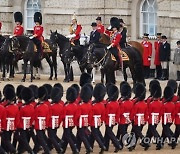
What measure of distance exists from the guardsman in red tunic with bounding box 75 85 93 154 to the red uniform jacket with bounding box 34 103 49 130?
1.81 ft

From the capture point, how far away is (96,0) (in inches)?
1202

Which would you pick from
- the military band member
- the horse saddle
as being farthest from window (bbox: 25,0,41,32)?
the horse saddle

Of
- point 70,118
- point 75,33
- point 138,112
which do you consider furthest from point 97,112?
point 75,33

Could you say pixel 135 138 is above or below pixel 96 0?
below

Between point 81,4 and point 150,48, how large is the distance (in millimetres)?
3202

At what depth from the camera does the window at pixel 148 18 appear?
30.1 metres

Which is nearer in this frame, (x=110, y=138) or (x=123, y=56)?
(x=110, y=138)

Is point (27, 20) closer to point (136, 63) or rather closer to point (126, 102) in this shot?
point (136, 63)

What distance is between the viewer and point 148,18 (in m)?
30.3

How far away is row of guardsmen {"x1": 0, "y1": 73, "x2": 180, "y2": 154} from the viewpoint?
52.1 feet

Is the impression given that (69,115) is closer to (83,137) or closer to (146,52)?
(83,137)

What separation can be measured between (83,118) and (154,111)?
1.45 m

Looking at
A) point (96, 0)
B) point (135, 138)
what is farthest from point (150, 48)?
point (135, 138)

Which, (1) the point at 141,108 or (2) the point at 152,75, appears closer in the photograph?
(1) the point at 141,108
